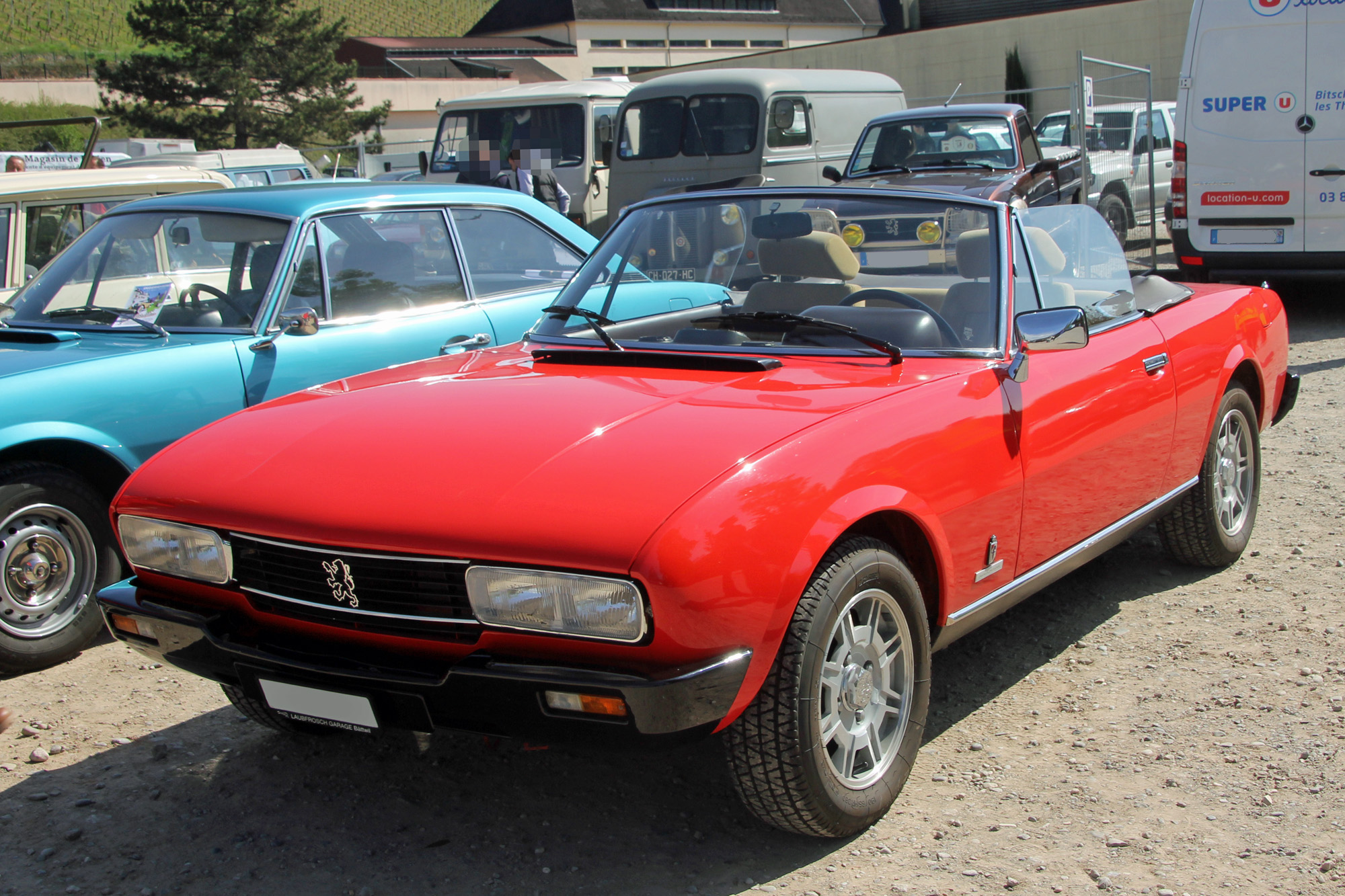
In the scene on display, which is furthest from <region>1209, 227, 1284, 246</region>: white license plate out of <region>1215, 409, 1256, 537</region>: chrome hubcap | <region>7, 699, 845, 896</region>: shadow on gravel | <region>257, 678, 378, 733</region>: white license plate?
<region>257, 678, 378, 733</region>: white license plate

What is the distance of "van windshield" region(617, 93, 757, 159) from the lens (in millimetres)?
12750

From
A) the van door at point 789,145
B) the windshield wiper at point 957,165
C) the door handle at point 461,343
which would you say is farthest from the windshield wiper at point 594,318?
the van door at point 789,145

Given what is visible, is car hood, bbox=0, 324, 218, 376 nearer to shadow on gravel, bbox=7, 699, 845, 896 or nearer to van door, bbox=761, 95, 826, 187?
shadow on gravel, bbox=7, 699, 845, 896

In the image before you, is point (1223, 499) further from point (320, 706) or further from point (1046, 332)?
point (320, 706)

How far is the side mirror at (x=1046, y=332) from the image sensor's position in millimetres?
3439

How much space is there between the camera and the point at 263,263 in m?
4.92

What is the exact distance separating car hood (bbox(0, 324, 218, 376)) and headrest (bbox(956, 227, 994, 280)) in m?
2.93

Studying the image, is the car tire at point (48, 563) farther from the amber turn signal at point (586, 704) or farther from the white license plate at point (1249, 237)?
the white license plate at point (1249, 237)

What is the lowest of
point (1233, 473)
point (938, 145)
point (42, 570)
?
point (1233, 473)

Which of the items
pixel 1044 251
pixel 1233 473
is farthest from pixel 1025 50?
pixel 1044 251

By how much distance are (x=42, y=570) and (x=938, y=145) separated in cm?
958

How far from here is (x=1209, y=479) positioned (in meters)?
4.56

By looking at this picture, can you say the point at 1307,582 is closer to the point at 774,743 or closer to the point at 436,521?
the point at 774,743

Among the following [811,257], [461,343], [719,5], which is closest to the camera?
[811,257]
